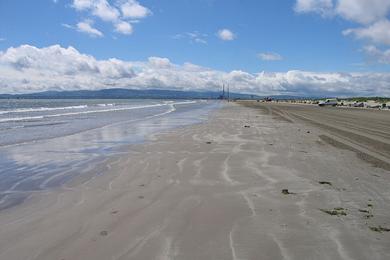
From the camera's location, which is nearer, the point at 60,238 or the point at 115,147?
the point at 60,238

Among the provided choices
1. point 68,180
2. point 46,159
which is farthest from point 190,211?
point 46,159

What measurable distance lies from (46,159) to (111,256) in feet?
24.9

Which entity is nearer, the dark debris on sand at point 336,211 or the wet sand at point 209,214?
the wet sand at point 209,214

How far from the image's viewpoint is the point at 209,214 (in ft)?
19.2

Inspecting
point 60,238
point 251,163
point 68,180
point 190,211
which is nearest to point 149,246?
point 60,238

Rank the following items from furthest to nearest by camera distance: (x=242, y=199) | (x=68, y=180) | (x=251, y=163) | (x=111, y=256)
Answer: (x=251, y=163)
(x=68, y=180)
(x=242, y=199)
(x=111, y=256)

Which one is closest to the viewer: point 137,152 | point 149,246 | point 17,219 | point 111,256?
point 111,256

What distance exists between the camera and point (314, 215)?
5.82m

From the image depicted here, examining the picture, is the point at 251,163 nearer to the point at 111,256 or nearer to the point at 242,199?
the point at 242,199

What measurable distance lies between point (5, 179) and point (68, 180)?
52.9 inches

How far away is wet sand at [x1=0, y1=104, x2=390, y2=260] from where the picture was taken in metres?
4.47

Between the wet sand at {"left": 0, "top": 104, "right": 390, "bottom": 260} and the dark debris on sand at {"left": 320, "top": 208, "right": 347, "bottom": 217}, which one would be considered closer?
the wet sand at {"left": 0, "top": 104, "right": 390, "bottom": 260}

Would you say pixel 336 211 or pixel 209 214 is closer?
pixel 209 214

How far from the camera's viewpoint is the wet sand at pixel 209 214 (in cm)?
447
